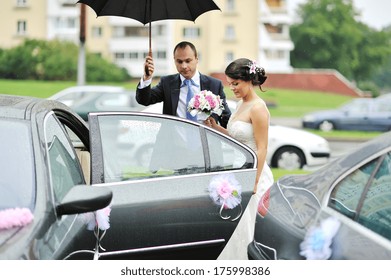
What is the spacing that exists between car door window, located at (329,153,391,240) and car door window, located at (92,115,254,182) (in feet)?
4.89

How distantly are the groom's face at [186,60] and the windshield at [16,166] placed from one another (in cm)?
212

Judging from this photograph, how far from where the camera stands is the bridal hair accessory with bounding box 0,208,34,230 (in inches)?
134

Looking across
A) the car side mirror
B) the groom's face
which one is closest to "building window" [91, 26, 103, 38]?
the groom's face

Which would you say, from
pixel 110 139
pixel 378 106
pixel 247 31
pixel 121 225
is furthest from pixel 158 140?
pixel 247 31

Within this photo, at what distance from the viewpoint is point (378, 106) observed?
28.6 m

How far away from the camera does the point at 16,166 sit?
379 centimetres

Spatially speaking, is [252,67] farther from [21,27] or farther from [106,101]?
[21,27]

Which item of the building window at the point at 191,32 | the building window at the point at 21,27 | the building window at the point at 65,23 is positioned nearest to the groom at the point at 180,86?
the building window at the point at 21,27

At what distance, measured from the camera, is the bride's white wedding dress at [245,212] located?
4953 millimetres

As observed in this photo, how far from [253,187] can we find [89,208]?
1.64 meters

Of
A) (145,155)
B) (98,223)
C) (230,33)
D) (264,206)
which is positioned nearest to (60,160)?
(98,223)

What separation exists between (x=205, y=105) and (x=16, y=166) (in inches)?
83.7

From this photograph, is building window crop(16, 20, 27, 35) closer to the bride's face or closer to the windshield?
the bride's face

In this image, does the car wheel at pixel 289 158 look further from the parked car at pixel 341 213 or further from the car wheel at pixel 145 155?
the parked car at pixel 341 213
